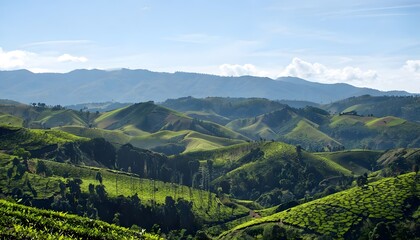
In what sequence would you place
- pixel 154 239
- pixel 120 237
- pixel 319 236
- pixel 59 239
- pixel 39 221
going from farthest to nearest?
pixel 319 236
pixel 154 239
pixel 120 237
pixel 39 221
pixel 59 239

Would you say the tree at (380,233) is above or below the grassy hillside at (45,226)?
below

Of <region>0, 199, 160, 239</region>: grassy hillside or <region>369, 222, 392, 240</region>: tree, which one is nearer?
<region>0, 199, 160, 239</region>: grassy hillside

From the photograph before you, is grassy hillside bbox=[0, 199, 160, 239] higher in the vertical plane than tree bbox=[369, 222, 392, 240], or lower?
higher

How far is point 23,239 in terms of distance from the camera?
4409 cm

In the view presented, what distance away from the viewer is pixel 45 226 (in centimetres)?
5441

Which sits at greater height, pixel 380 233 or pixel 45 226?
pixel 45 226

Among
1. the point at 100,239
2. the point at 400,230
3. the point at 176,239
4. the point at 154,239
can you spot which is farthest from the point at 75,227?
the point at 400,230

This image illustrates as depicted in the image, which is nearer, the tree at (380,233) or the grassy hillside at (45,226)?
the grassy hillside at (45,226)

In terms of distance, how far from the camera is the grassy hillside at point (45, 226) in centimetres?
4512

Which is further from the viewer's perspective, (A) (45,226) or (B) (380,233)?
(B) (380,233)

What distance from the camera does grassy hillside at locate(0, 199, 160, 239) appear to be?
45.1 meters

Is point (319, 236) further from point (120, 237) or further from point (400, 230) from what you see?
point (120, 237)

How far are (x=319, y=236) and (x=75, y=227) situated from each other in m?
158

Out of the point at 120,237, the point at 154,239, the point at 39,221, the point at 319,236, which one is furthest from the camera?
the point at 319,236
